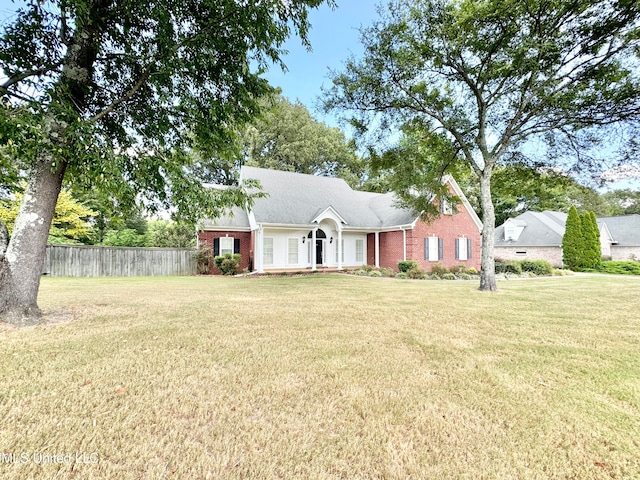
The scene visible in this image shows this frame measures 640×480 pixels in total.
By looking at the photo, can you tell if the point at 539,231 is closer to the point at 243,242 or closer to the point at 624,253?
the point at 624,253

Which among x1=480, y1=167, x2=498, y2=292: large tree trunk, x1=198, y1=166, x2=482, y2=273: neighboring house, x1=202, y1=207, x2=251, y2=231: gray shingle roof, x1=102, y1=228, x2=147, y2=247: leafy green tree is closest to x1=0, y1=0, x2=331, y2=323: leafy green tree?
x1=480, y1=167, x2=498, y2=292: large tree trunk

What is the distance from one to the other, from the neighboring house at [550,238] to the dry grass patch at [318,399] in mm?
22589

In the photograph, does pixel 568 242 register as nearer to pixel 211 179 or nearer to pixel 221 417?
pixel 221 417

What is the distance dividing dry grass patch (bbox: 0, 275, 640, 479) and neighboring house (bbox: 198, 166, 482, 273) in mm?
11582

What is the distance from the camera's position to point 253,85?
23.0 ft

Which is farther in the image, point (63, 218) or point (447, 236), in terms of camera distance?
point (447, 236)

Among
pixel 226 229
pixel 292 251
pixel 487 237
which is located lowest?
pixel 292 251

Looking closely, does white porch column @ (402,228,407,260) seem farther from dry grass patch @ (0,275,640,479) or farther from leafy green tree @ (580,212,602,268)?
leafy green tree @ (580,212,602,268)

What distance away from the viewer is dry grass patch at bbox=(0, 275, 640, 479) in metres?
1.96

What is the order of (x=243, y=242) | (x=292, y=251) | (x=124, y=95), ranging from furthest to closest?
(x=292, y=251), (x=243, y=242), (x=124, y=95)

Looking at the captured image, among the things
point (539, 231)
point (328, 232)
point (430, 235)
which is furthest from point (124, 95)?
point (539, 231)

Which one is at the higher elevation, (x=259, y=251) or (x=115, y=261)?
(x=259, y=251)

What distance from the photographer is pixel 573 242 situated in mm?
22047

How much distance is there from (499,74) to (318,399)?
1110 centimetres
